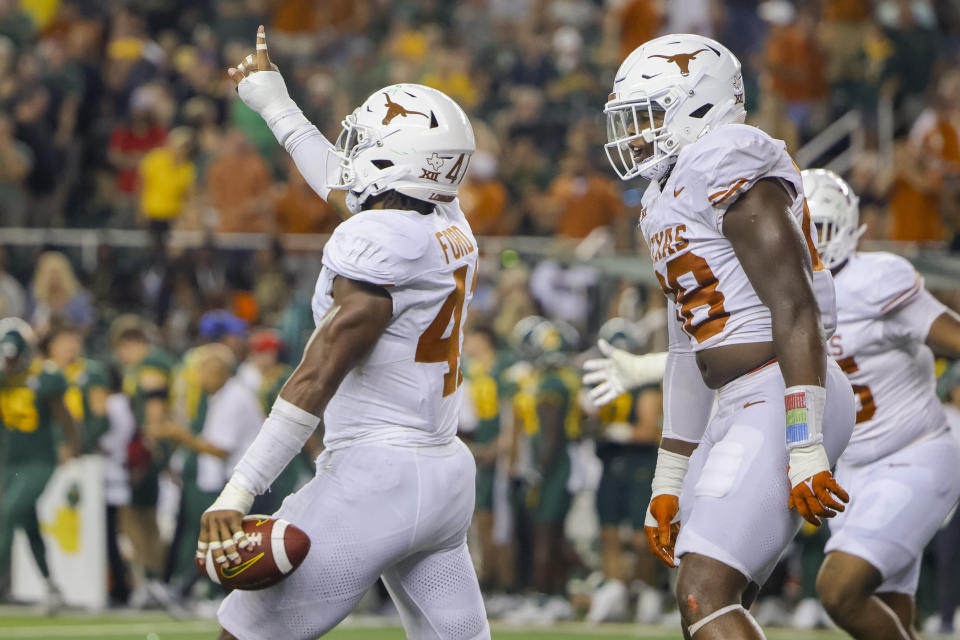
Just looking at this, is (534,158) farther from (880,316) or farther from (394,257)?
(394,257)

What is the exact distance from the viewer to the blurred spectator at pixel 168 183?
1351 centimetres

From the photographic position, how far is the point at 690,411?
4.70 m

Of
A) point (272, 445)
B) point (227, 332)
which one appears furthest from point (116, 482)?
point (272, 445)

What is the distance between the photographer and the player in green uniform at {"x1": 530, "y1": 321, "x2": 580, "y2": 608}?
34.2 feet

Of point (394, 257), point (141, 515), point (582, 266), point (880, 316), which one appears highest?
point (394, 257)

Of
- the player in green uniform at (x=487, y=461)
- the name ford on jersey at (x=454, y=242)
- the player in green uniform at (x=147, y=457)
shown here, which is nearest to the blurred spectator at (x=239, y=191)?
the player in green uniform at (x=147, y=457)

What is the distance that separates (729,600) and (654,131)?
134cm

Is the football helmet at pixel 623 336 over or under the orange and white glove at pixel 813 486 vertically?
under

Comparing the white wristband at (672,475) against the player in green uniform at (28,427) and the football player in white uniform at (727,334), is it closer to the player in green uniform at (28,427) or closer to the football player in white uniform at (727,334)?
the football player in white uniform at (727,334)

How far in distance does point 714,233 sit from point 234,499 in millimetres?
1486

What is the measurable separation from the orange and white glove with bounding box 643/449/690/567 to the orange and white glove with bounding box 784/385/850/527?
2.02 ft

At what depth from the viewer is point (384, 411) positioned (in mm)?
4402

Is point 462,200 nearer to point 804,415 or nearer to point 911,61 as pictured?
point 911,61

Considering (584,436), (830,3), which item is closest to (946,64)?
(830,3)
